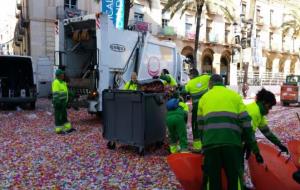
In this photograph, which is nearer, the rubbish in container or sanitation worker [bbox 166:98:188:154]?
sanitation worker [bbox 166:98:188:154]

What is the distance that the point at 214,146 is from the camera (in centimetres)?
415

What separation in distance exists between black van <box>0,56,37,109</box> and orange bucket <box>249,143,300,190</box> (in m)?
12.6

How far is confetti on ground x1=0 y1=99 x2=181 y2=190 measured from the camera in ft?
19.4

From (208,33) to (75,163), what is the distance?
36.5m

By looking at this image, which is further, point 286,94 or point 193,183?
point 286,94

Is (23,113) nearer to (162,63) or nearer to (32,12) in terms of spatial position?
(162,63)

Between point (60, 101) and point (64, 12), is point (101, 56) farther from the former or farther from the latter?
point (64, 12)

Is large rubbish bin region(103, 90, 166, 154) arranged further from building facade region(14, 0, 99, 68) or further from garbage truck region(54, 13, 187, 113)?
building facade region(14, 0, 99, 68)

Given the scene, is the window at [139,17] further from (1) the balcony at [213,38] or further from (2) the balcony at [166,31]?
(1) the balcony at [213,38]

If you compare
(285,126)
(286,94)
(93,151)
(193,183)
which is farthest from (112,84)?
(286,94)

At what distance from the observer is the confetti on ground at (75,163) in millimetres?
5898

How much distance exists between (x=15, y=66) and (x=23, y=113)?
2433mm

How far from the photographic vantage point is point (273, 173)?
4672mm

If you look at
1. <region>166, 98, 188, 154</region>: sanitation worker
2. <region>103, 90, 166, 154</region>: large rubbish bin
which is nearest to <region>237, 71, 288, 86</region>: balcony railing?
<region>103, 90, 166, 154</region>: large rubbish bin
